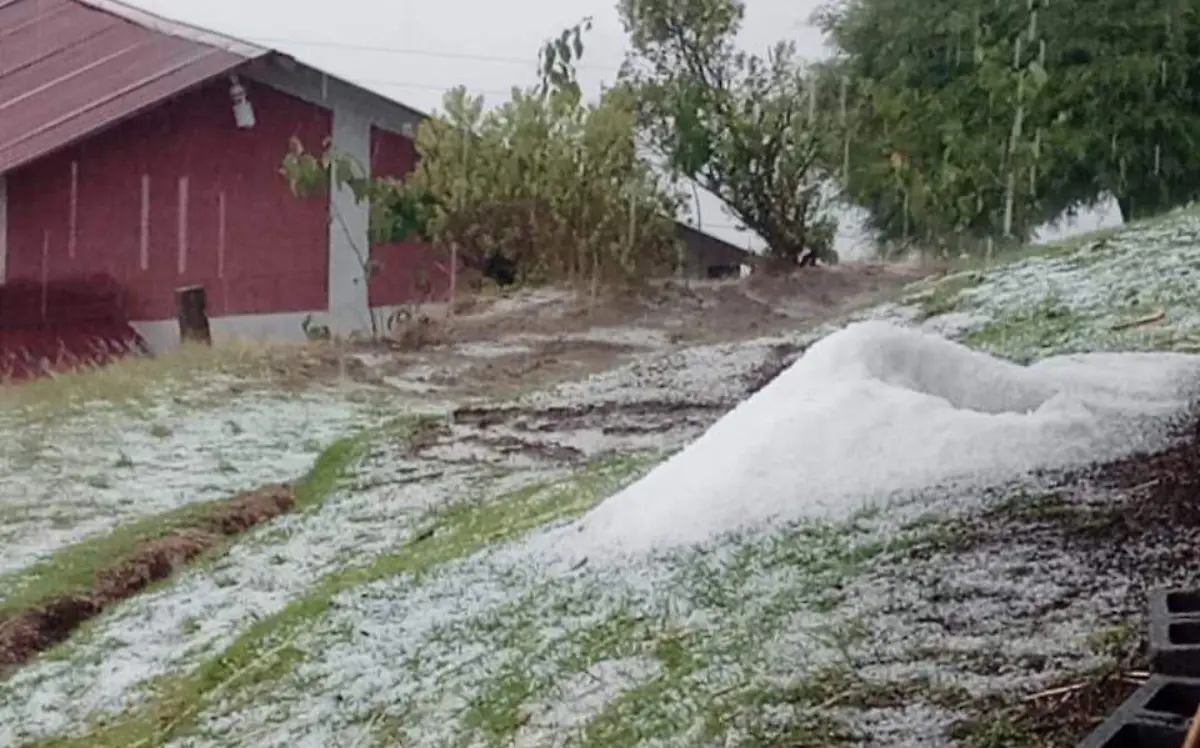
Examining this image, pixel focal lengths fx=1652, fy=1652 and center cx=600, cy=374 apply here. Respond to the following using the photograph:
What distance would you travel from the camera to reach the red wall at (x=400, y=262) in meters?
12.0

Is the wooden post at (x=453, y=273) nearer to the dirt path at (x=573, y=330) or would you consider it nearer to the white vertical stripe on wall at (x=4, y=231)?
the dirt path at (x=573, y=330)

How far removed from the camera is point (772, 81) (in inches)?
490

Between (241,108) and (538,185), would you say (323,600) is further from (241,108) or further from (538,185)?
(241,108)

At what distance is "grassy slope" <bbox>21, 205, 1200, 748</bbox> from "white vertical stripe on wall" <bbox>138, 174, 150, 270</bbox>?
8.70m

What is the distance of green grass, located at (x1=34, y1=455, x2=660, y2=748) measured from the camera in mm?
3818

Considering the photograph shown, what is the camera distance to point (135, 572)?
17.5 feet

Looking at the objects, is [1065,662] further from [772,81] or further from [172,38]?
[172,38]

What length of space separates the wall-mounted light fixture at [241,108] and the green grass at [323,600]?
835 centimetres

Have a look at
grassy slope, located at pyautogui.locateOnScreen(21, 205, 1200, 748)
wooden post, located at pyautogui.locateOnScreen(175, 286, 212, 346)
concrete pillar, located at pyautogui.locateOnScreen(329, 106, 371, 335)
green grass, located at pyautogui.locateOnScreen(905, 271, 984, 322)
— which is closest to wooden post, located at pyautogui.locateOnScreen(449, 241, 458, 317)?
concrete pillar, located at pyautogui.locateOnScreen(329, 106, 371, 335)

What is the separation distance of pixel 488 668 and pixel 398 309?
8.46 m

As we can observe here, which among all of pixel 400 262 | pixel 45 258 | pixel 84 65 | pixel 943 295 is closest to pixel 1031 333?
pixel 943 295

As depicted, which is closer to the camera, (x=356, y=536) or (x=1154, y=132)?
(x=356, y=536)

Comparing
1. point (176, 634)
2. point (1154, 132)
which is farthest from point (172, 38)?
point (176, 634)

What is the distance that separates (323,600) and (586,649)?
1.21 meters
